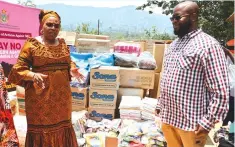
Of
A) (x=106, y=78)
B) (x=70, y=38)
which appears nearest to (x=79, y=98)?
(x=106, y=78)

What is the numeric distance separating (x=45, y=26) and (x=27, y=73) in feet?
1.41

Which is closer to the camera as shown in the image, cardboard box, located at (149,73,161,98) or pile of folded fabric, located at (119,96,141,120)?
pile of folded fabric, located at (119,96,141,120)

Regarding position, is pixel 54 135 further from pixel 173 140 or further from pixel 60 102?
pixel 173 140

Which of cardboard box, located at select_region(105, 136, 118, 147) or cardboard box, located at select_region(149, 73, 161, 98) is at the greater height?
cardboard box, located at select_region(149, 73, 161, 98)

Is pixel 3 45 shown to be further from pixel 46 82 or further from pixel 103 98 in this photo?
pixel 46 82

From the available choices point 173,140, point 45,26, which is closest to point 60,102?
point 45,26

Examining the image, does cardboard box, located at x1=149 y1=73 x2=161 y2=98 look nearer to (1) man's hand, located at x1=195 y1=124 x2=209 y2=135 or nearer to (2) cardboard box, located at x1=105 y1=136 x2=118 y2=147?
(2) cardboard box, located at x1=105 y1=136 x2=118 y2=147

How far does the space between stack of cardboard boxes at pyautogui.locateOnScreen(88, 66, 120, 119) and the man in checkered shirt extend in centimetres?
188

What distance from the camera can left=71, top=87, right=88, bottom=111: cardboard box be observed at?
13.3ft

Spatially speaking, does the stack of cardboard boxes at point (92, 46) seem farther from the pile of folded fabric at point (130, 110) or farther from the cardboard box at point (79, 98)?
the pile of folded fabric at point (130, 110)

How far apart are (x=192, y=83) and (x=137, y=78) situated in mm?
2342

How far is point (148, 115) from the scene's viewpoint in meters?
3.71

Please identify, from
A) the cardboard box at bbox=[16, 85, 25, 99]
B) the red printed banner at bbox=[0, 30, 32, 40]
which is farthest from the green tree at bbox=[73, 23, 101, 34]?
the cardboard box at bbox=[16, 85, 25, 99]

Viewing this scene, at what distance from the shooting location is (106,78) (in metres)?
3.97
